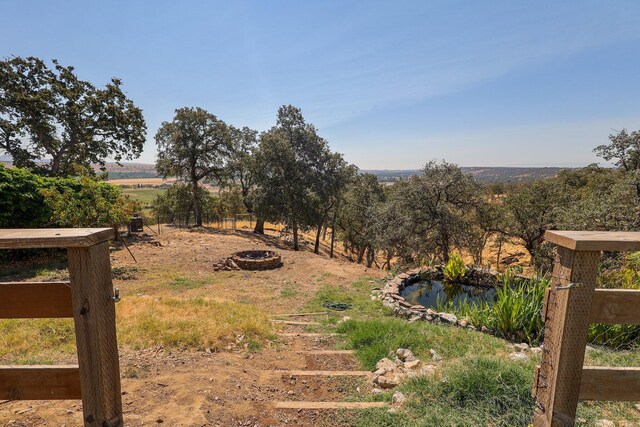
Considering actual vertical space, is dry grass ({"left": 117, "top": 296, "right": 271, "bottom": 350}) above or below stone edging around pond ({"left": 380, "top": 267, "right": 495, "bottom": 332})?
above

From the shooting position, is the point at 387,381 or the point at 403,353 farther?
the point at 403,353

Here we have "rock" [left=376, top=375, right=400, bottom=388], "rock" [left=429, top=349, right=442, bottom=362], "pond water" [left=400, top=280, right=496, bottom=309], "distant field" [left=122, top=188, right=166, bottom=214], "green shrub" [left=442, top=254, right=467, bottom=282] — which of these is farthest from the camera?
"distant field" [left=122, top=188, right=166, bottom=214]

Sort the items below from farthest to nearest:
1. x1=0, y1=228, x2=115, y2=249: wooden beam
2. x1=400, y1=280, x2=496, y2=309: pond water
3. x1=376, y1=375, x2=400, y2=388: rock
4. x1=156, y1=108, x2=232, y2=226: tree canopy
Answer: x1=156, y1=108, x2=232, y2=226: tree canopy → x1=400, y1=280, x2=496, y2=309: pond water → x1=376, y1=375, x2=400, y2=388: rock → x1=0, y1=228, x2=115, y2=249: wooden beam

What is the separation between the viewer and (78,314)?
1.45 metres

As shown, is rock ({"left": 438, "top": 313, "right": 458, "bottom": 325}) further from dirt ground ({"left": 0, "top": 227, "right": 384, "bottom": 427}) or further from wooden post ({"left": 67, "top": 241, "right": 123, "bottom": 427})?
wooden post ({"left": 67, "top": 241, "right": 123, "bottom": 427})

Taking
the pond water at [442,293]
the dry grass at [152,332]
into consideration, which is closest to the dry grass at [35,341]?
the dry grass at [152,332]

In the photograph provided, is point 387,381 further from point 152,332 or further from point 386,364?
point 152,332

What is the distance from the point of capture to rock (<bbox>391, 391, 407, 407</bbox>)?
2781 millimetres

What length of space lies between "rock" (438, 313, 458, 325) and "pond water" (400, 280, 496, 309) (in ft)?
5.58

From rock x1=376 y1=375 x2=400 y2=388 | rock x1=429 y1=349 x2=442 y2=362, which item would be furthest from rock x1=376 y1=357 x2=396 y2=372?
rock x1=429 y1=349 x2=442 y2=362

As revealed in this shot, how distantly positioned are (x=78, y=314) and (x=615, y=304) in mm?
2531

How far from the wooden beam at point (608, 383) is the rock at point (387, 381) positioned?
6.28 ft

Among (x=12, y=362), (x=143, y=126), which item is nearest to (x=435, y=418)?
(x=12, y=362)

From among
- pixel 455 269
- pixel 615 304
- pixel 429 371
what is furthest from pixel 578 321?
pixel 455 269
